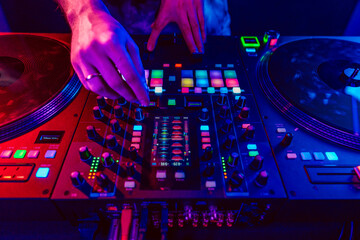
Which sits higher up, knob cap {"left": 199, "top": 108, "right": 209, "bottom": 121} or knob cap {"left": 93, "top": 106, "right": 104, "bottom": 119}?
knob cap {"left": 199, "top": 108, "right": 209, "bottom": 121}

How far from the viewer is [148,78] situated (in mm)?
965

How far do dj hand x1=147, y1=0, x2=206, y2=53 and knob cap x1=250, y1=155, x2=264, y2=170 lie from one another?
1.80 feet

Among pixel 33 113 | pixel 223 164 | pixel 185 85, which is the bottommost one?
pixel 33 113

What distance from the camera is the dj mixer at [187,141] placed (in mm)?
674

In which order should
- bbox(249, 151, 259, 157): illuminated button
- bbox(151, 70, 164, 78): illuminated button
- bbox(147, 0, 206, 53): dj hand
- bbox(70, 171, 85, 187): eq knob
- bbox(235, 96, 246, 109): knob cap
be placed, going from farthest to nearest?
bbox(147, 0, 206, 53): dj hand
bbox(151, 70, 164, 78): illuminated button
bbox(235, 96, 246, 109): knob cap
bbox(249, 151, 259, 157): illuminated button
bbox(70, 171, 85, 187): eq knob

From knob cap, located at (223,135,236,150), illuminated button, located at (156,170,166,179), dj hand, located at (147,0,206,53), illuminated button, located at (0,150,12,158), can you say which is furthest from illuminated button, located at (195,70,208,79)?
illuminated button, located at (0,150,12,158)

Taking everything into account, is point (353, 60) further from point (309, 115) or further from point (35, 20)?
point (35, 20)

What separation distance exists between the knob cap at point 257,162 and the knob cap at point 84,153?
469 millimetres

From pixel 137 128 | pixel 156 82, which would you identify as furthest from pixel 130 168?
pixel 156 82

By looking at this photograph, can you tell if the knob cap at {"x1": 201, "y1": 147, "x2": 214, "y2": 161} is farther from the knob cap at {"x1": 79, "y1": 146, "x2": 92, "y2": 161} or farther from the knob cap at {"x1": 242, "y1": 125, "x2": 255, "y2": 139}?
the knob cap at {"x1": 79, "y1": 146, "x2": 92, "y2": 161}

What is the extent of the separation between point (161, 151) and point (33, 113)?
43 centimetres

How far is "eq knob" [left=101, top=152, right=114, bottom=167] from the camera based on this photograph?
2.25ft

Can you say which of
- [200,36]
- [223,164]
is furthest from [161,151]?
[200,36]

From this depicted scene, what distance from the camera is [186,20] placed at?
1.11 m
